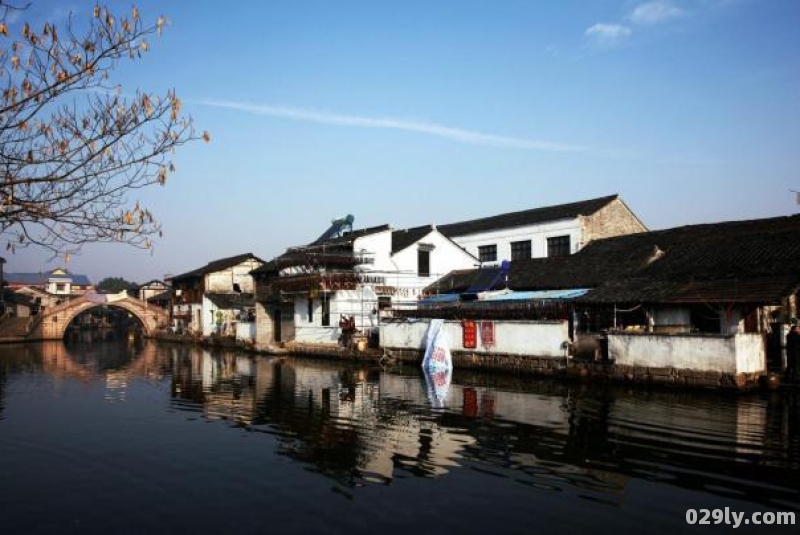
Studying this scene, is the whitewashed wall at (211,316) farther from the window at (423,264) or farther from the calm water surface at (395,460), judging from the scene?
the calm water surface at (395,460)

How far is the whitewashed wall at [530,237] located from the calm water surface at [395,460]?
716 inches

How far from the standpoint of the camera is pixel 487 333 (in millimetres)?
27594

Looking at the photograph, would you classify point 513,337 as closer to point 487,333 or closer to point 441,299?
point 487,333

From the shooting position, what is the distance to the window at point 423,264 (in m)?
38.6

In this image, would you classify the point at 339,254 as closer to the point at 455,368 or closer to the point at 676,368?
the point at 455,368

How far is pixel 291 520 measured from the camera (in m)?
8.65

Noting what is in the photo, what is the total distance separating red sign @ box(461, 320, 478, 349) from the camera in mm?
28147

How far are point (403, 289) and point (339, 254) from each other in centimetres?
447

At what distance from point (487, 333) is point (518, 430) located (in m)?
13.4

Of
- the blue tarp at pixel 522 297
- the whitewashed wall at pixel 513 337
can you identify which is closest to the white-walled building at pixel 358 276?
the blue tarp at pixel 522 297

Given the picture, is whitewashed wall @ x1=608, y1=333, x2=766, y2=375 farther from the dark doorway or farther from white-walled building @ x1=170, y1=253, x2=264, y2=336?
white-walled building @ x1=170, y1=253, x2=264, y2=336

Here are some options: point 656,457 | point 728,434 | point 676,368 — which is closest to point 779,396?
point 676,368

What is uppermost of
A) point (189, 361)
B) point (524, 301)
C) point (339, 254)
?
point (339, 254)

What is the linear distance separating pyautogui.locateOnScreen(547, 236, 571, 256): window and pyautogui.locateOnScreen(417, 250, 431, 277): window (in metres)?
7.99
